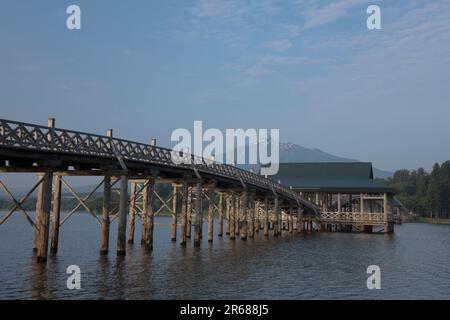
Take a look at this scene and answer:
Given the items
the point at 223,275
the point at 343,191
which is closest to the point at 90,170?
the point at 223,275

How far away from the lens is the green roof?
67062 millimetres

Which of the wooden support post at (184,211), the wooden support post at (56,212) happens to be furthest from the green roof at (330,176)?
the wooden support post at (56,212)

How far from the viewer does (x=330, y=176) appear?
76.6 metres

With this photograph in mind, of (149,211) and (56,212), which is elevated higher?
(149,211)

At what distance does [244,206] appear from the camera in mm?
46656

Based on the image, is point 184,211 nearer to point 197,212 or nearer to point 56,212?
point 197,212

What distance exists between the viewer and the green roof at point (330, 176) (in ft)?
220

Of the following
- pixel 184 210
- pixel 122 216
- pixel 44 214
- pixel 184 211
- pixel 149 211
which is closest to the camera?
pixel 44 214

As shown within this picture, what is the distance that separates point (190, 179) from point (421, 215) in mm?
131668

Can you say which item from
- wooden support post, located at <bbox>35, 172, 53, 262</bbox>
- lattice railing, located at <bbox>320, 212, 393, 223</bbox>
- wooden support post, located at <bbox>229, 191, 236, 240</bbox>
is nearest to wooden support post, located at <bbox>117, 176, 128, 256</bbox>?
wooden support post, located at <bbox>35, 172, 53, 262</bbox>

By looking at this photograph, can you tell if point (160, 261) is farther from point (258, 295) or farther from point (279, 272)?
point (258, 295)

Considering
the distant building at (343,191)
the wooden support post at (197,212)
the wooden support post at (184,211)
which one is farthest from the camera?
the distant building at (343,191)

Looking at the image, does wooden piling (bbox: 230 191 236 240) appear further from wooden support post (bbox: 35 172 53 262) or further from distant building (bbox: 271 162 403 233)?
wooden support post (bbox: 35 172 53 262)

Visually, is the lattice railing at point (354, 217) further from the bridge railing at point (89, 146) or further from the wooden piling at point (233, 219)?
the bridge railing at point (89, 146)
